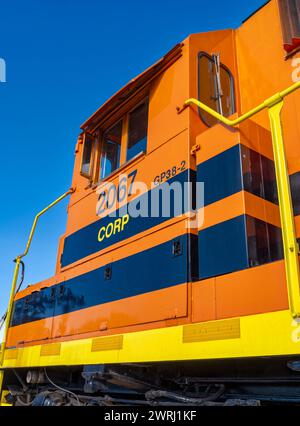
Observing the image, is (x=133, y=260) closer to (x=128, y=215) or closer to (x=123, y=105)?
(x=128, y=215)

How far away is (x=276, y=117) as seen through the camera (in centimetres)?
255

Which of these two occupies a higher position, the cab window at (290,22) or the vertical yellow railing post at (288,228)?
the cab window at (290,22)

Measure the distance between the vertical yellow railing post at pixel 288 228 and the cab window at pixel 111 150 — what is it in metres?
2.50

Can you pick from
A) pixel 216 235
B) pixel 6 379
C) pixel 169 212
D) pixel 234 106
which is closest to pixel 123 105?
pixel 234 106

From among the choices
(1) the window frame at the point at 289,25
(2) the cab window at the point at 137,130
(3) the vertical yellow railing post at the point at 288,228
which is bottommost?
(3) the vertical yellow railing post at the point at 288,228

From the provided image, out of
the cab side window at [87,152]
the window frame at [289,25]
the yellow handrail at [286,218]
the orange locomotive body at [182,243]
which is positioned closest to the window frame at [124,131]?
the orange locomotive body at [182,243]

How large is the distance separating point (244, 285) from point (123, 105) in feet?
9.37

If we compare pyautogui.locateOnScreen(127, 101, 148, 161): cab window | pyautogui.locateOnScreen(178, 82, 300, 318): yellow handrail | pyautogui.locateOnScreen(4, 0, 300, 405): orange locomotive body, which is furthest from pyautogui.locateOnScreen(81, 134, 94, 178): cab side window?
pyautogui.locateOnScreen(178, 82, 300, 318): yellow handrail

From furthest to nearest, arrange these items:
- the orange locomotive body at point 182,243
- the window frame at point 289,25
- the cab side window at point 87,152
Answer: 1. the cab side window at point 87,152
2. the window frame at point 289,25
3. the orange locomotive body at point 182,243

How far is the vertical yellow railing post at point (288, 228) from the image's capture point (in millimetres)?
2082

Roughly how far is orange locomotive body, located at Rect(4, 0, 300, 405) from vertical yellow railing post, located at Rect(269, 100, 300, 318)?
0.47ft

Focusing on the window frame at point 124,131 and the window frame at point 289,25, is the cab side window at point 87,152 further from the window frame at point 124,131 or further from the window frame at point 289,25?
the window frame at point 289,25

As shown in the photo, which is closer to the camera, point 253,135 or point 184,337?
point 184,337

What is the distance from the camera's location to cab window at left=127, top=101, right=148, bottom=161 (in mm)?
4374
